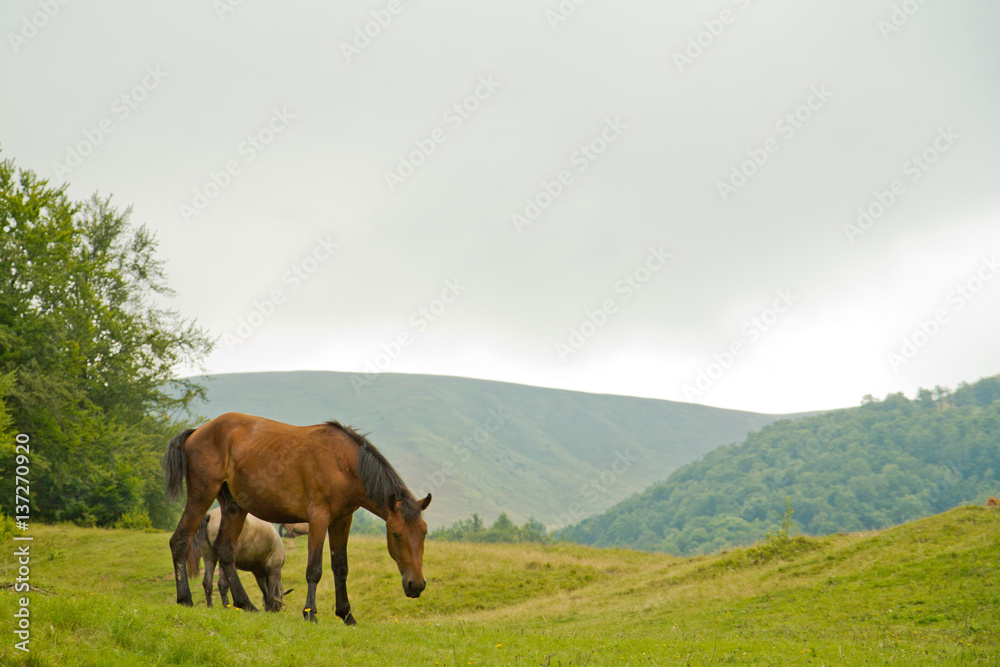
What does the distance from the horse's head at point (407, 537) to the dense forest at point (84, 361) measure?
1663 centimetres

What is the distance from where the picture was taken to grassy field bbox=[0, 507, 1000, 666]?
22.3ft

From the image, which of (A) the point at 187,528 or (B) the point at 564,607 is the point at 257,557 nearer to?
(A) the point at 187,528

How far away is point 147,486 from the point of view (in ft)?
120

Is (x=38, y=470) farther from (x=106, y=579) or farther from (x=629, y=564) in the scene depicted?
(x=629, y=564)

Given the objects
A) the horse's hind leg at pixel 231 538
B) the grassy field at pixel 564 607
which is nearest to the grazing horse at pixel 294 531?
the grassy field at pixel 564 607

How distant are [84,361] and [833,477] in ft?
302

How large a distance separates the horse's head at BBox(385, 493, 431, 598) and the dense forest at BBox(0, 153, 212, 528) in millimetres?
16630

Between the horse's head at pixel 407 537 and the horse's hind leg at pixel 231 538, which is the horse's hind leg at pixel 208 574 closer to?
the horse's hind leg at pixel 231 538

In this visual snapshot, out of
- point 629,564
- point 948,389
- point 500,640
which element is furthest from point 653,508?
point 500,640

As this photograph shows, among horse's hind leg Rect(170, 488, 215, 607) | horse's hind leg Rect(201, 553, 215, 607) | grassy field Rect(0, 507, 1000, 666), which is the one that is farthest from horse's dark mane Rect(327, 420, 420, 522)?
horse's hind leg Rect(201, 553, 215, 607)

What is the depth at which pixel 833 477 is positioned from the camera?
297ft

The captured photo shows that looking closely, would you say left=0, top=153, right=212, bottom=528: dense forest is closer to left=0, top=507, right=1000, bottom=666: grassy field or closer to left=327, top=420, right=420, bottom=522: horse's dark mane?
left=0, top=507, right=1000, bottom=666: grassy field

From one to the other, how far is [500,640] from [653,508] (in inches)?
4025

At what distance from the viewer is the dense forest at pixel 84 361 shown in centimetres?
2403
